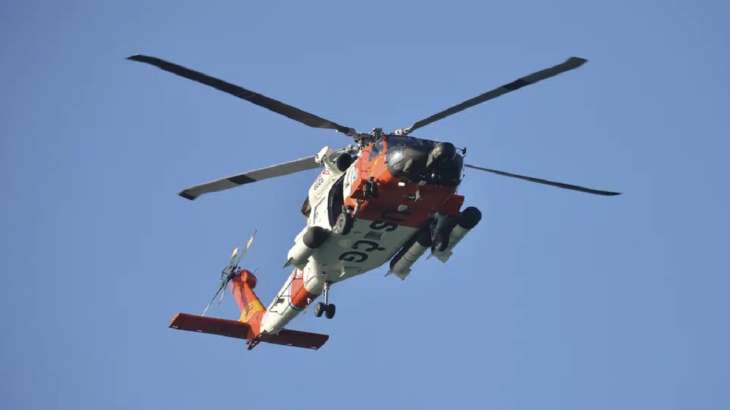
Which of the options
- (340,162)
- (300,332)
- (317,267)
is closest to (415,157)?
(340,162)

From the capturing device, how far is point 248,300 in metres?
32.7

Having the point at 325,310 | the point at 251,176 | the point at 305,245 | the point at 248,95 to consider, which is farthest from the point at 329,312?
the point at 248,95

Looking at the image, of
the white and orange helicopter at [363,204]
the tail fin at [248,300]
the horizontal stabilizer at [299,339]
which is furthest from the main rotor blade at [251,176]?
the horizontal stabilizer at [299,339]

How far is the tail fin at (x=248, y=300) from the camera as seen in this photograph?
3172 centimetres

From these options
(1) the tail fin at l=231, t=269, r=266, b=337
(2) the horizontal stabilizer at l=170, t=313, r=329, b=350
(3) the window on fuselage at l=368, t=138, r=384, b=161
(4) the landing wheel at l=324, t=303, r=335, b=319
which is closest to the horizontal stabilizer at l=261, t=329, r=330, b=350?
(2) the horizontal stabilizer at l=170, t=313, r=329, b=350

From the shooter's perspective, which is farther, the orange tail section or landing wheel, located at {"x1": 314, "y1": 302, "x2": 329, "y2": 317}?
the orange tail section

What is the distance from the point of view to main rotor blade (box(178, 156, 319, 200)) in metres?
27.4

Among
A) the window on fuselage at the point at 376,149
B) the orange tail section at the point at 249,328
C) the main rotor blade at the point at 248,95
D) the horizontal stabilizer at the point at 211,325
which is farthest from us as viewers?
the orange tail section at the point at 249,328

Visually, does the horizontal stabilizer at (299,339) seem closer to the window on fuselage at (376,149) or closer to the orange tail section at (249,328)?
the orange tail section at (249,328)

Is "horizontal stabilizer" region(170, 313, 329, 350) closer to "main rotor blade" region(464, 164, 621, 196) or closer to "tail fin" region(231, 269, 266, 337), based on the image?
"tail fin" region(231, 269, 266, 337)

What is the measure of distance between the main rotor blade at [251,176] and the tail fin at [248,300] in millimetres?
5057

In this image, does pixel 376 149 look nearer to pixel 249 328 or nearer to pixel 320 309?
pixel 320 309

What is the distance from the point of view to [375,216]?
26.7 meters

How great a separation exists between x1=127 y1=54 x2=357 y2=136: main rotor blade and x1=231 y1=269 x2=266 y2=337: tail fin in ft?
25.0
